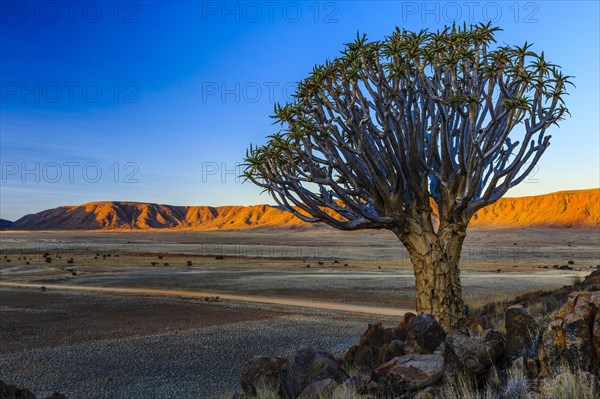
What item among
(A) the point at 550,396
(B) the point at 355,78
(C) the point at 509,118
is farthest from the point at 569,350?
(B) the point at 355,78

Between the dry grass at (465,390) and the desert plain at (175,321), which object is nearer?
the dry grass at (465,390)

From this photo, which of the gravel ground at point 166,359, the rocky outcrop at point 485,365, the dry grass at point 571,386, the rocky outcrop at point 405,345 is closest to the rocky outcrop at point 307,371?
the rocky outcrop at point 485,365

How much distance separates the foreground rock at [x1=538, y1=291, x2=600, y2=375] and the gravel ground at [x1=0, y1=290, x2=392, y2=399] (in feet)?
19.6

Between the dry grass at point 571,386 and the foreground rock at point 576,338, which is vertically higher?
the foreground rock at point 576,338

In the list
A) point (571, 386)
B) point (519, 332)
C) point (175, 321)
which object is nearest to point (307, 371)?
point (519, 332)

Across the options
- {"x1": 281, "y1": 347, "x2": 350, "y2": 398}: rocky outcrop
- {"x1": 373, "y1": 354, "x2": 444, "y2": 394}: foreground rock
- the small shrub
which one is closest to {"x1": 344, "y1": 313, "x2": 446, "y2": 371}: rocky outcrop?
{"x1": 281, "y1": 347, "x2": 350, "y2": 398}: rocky outcrop

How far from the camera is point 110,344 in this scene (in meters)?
14.2

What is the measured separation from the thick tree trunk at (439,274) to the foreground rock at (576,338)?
513 cm

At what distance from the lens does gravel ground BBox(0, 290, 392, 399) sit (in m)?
9.99

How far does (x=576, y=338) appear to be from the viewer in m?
5.81

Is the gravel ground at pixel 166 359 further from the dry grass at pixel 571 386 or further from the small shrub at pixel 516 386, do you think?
the dry grass at pixel 571 386

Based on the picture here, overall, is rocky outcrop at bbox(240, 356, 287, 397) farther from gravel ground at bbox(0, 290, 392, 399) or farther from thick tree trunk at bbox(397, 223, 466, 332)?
thick tree trunk at bbox(397, 223, 466, 332)

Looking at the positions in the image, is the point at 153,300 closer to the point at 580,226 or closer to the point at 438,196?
the point at 438,196

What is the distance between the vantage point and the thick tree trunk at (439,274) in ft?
36.6
